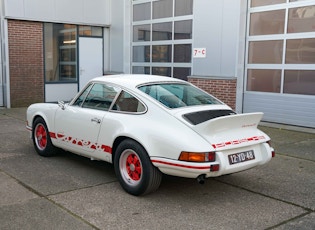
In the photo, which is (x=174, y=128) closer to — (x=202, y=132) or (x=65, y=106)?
(x=202, y=132)

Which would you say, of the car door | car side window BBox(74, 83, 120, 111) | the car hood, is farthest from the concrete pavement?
car side window BBox(74, 83, 120, 111)

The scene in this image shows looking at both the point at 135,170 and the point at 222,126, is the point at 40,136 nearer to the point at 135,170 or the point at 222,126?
the point at 135,170

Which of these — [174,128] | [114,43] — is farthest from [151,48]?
[174,128]

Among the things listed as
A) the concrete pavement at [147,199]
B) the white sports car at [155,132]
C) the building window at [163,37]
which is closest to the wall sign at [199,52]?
the building window at [163,37]

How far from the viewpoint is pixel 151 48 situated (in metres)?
13.7

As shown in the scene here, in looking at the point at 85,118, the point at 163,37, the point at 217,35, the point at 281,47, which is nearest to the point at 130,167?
the point at 85,118

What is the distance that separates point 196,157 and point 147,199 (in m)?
0.86

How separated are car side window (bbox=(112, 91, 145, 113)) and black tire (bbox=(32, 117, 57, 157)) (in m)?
1.75

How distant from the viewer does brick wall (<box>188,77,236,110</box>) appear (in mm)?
10844

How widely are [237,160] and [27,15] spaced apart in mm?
10581

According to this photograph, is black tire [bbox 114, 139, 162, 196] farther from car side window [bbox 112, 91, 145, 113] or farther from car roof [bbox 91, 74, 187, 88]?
car roof [bbox 91, 74, 187, 88]

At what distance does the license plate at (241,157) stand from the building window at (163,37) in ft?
25.2

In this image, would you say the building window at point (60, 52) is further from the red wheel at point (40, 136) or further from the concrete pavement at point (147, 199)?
the concrete pavement at point (147, 199)

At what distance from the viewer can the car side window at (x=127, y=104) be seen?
4996 millimetres
